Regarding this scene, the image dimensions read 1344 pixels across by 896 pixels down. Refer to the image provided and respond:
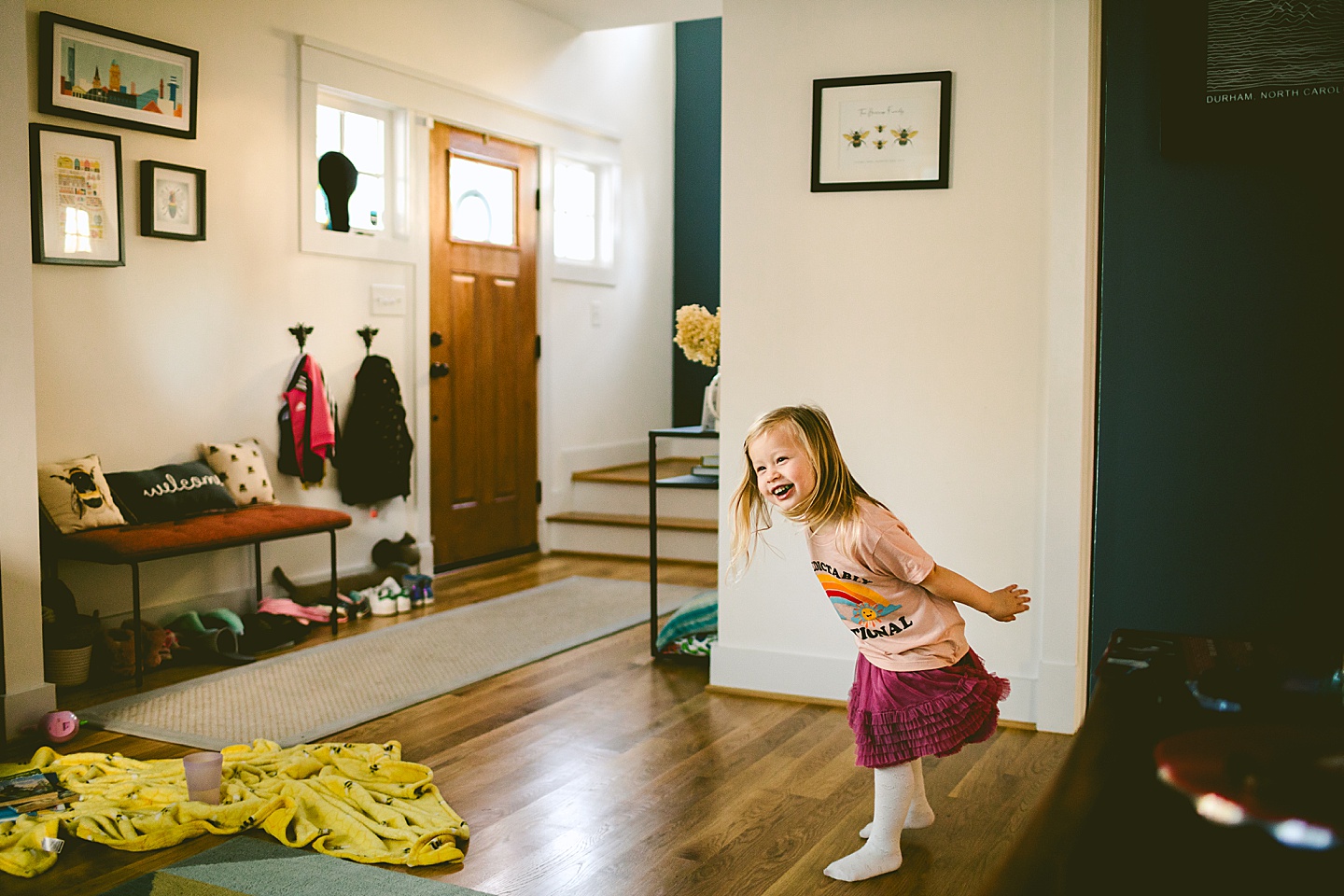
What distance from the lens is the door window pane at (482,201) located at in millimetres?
5516

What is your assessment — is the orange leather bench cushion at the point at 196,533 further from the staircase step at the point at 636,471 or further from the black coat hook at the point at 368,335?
the staircase step at the point at 636,471

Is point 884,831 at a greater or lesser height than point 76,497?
lesser

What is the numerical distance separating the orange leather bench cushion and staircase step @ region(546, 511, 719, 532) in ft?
6.46

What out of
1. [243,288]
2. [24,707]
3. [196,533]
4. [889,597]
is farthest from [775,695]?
[243,288]

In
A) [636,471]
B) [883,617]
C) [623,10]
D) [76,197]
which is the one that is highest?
[623,10]

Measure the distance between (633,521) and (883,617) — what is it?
3.94 metres

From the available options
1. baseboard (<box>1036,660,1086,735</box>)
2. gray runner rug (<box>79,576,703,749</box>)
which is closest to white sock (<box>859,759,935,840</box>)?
baseboard (<box>1036,660,1086,735</box>)

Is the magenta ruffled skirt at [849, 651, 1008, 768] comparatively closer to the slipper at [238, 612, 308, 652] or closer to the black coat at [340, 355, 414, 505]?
the slipper at [238, 612, 308, 652]

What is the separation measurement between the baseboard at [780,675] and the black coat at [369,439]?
2.08 metres

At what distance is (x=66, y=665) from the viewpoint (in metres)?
3.43

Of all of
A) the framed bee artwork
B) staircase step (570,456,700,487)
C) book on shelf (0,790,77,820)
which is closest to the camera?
book on shelf (0,790,77,820)

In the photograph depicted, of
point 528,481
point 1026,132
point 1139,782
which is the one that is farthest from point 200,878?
point 528,481

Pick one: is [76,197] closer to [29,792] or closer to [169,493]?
[169,493]

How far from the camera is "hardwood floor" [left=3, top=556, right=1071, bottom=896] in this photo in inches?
84.4
